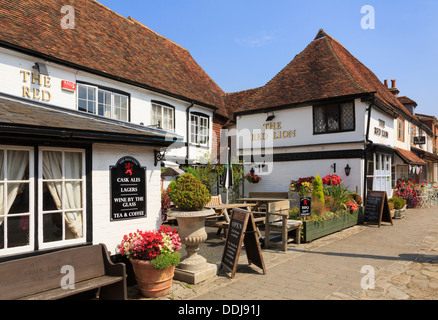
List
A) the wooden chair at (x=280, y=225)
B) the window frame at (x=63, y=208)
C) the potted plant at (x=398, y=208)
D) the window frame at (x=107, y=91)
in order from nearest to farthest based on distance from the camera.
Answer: the window frame at (x=63, y=208) < the wooden chair at (x=280, y=225) < the window frame at (x=107, y=91) < the potted plant at (x=398, y=208)

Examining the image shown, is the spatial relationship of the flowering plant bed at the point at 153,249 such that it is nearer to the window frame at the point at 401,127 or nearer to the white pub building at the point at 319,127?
the white pub building at the point at 319,127

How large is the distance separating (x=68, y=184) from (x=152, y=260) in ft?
5.89

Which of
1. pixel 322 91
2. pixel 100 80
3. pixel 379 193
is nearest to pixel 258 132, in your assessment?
pixel 322 91

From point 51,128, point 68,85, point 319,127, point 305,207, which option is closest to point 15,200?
point 51,128

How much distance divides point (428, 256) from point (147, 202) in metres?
6.42

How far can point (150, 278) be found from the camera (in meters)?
4.68

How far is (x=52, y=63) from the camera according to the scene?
954 cm

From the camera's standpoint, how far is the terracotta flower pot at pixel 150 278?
184 inches

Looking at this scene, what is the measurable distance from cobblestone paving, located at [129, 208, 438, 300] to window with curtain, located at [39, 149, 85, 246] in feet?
4.75

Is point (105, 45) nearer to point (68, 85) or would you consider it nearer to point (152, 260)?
point (68, 85)

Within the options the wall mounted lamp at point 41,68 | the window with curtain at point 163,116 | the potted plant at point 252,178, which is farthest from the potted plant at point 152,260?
the potted plant at point 252,178

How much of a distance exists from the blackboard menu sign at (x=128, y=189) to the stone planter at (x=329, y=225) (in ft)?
16.3

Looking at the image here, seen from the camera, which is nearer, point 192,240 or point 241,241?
point 192,240
